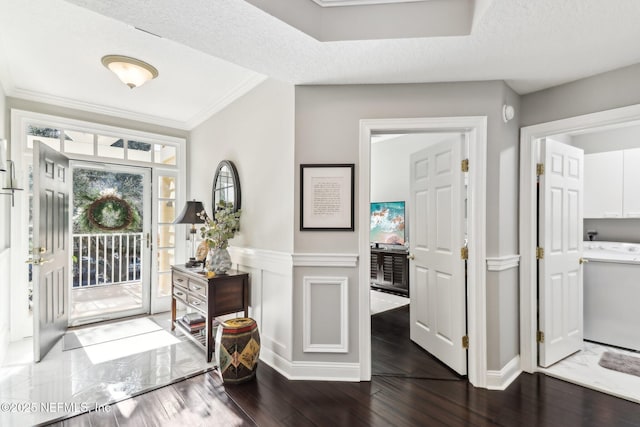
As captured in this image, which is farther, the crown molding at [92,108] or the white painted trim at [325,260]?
the crown molding at [92,108]

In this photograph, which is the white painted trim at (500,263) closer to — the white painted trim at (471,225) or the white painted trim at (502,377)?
the white painted trim at (471,225)

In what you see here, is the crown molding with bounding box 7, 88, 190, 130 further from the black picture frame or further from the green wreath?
the black picture frame

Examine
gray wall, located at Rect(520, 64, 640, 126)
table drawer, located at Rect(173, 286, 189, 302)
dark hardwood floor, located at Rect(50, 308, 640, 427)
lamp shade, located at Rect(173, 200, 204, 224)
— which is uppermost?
gray wall, located at Rect(520, 64, 640, 126)

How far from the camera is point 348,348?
8.21ft

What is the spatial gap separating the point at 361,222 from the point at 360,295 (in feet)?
1.95

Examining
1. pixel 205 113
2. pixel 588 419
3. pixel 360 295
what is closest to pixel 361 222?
pixel 360 295

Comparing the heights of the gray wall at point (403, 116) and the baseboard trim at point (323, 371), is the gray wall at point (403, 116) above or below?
above

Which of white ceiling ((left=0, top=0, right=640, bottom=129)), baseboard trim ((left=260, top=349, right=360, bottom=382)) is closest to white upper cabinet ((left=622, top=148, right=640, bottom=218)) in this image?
white ceiling ((left=0, top=0, right=640, bottom=129))

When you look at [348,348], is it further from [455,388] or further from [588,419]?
[588,419]

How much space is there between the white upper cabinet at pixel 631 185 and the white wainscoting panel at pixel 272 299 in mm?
3832

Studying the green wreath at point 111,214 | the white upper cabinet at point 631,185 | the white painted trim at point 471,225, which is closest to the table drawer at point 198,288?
the white painted trim at point 471,225

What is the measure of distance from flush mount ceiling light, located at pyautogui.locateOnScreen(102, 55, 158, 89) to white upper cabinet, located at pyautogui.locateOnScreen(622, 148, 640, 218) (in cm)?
506

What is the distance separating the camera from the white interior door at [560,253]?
2705 millimetres

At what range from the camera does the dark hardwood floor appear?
2008 mm
